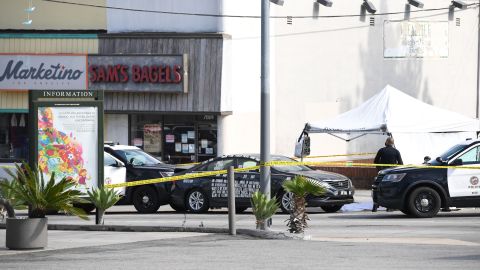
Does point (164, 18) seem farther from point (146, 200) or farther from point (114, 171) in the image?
point (114, 171)

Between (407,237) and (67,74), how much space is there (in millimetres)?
22508

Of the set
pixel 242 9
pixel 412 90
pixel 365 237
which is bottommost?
pixel 365 237

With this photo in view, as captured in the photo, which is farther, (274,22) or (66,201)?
(274,22)

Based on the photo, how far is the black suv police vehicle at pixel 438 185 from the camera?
78.8 ft

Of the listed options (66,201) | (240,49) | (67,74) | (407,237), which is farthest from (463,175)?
(67,74)

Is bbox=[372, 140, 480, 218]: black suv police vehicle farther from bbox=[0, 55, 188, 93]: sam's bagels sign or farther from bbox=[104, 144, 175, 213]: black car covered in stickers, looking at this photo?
bbox=[0, 55, 188, 93]: sam's bagels sign

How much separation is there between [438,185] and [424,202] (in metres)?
0.51

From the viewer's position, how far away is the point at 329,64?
41.2m

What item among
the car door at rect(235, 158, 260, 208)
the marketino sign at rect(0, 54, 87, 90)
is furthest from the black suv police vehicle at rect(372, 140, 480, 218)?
the marketino sign at rect(0, 54, 87, 90)

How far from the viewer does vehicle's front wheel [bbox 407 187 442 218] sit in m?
24.2

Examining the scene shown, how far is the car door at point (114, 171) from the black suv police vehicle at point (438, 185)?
6.62 m

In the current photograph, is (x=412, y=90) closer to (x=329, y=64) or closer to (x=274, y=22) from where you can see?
(x=329, y=64)

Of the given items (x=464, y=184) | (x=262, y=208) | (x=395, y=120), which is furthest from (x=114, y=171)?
(x=262, y=208)

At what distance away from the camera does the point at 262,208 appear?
1892 cm
